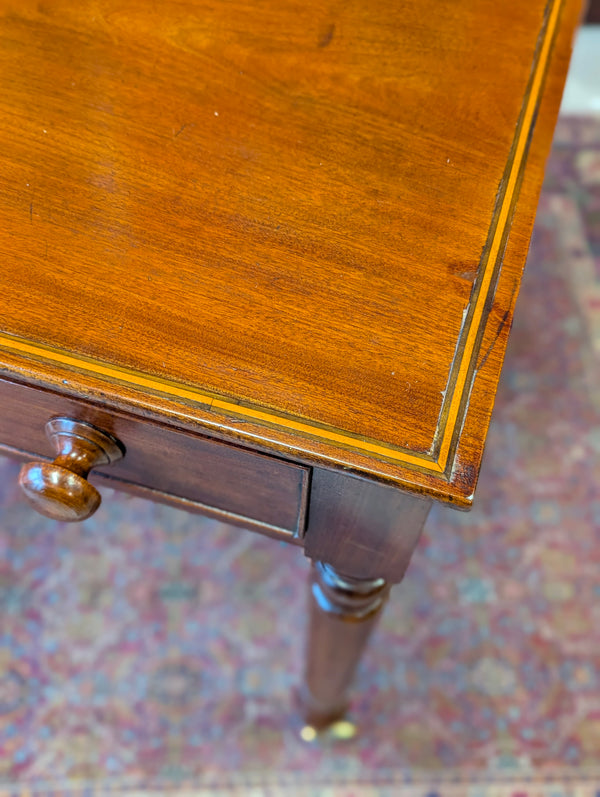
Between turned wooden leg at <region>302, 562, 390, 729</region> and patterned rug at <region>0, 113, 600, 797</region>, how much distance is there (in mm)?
113

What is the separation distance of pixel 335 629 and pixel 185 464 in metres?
0.25

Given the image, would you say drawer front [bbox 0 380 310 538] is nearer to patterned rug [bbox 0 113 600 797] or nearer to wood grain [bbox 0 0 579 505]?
wood grain [bbox 0 0 579 505]

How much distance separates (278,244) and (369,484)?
0.55 ft

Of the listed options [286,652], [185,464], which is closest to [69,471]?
[185,464]

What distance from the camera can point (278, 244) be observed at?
1.61ft

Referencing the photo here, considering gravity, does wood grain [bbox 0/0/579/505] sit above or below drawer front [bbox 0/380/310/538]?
above

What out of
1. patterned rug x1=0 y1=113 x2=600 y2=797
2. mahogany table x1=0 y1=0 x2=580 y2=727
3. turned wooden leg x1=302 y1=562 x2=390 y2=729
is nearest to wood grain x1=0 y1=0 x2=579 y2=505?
mahogany table x1=0 y1=0 x2=580 y2=727

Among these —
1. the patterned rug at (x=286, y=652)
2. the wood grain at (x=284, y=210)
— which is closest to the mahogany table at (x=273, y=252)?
the wood grain at (x=284, y=210)

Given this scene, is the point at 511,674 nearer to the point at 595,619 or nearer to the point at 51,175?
the point at 595,619

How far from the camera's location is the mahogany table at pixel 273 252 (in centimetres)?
44

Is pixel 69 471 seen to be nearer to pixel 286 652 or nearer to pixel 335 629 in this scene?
Answer: pixel 335 629

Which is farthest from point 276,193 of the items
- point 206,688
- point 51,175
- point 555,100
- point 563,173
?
point 563,173

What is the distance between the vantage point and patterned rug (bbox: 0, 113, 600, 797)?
35.8 inches

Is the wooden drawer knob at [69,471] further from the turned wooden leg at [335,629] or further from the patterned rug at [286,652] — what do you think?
the patterned rug at [286,652]
